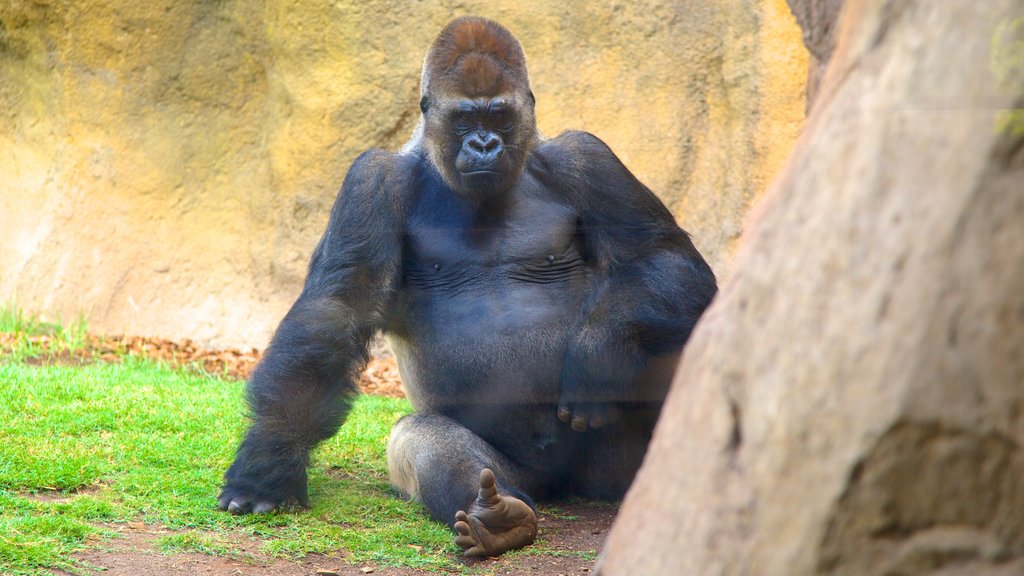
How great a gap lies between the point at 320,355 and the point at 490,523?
880 millimetres

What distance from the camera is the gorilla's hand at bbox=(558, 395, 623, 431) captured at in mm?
3834

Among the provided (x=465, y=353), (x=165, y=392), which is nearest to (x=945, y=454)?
(x=465, y=353)

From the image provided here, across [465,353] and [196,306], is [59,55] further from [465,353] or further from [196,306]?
[465,353]

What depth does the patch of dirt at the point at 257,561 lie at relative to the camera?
311 cm

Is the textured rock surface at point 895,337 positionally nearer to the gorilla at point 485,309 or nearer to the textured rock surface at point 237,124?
the gorilla at point 485,309

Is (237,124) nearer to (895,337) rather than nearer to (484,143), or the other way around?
(484,143)

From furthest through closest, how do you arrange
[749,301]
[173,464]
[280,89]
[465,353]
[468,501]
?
[280,89], [173,464], [465,353], [468,501], [749,301]

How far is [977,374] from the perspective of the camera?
4.94 ft

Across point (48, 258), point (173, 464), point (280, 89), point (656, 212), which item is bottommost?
point (173, 464)

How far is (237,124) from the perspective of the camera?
800cm

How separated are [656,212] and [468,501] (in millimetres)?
1308

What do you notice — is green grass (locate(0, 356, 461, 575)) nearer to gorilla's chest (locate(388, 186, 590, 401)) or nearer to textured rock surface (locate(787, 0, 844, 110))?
gorilla's chest (locate(388, 186, 590, 401))

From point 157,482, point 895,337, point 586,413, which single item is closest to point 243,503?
point 157,482

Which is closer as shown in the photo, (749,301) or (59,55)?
(749,301)
